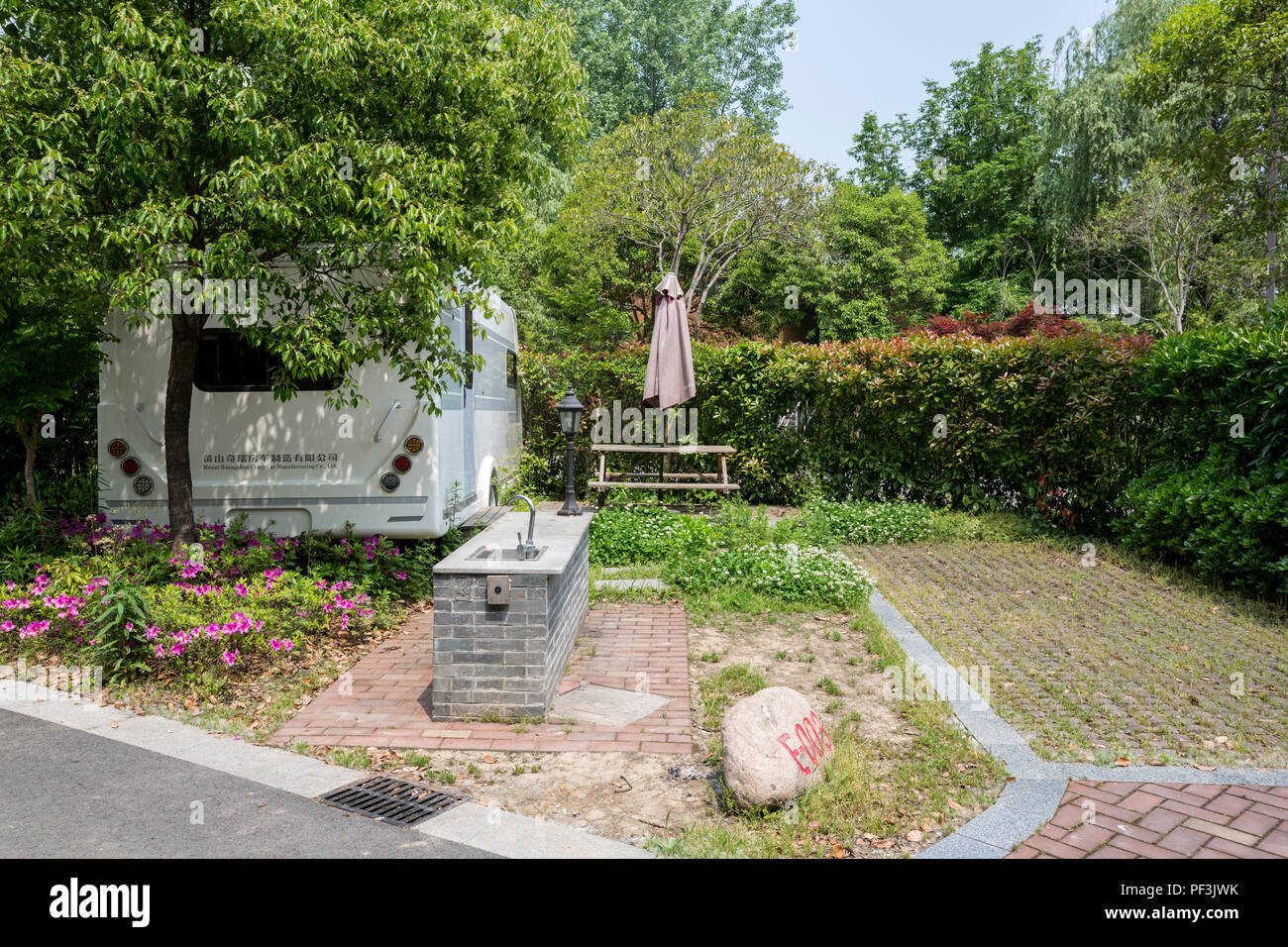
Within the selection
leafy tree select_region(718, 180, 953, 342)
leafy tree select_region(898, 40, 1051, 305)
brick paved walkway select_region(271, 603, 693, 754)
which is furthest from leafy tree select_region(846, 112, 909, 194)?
brick paved walkway select_region(271, 603, 693, 754)

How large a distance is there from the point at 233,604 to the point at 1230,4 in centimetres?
1290

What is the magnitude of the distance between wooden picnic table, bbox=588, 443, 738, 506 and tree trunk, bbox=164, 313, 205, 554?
209 inches

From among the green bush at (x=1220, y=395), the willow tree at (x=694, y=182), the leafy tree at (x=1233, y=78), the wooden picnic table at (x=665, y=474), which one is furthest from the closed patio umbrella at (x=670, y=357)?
the willow tree at (x=694, y=182)

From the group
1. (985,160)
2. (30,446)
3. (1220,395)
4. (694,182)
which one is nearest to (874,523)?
(1220,395)

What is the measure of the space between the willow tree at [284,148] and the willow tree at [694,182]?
1551 centimetres

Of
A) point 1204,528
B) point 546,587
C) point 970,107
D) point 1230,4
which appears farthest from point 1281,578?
point 970,107

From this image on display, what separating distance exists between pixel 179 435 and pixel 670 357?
6.29 m

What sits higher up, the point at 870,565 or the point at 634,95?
the point at 634,95

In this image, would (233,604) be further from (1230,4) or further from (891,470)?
(1230,4)

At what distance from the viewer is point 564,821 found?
12.4 ft

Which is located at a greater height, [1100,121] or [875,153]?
[875,153]

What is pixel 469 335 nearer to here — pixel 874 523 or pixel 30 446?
pixel 30 446

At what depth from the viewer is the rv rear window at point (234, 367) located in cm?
720

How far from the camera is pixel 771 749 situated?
3850 mm
